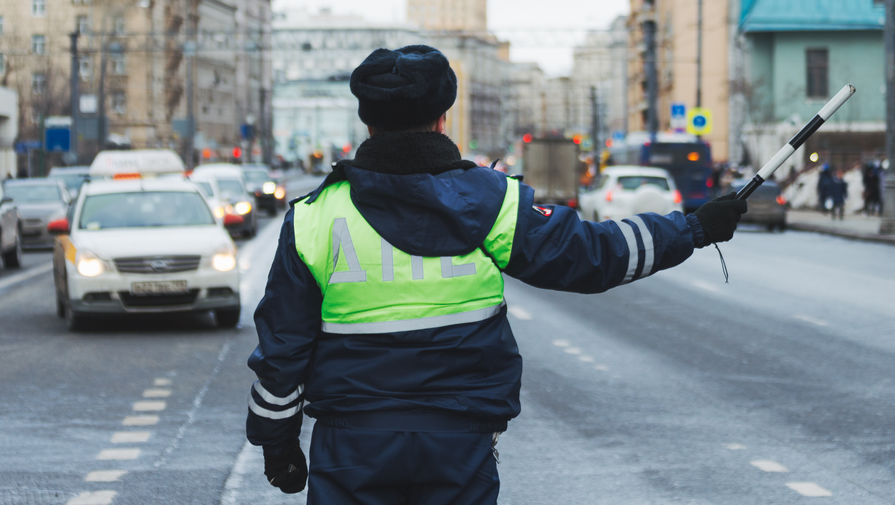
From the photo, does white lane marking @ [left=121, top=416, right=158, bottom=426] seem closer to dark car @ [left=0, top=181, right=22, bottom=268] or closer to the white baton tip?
the white baton tip

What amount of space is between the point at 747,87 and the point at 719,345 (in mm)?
48382

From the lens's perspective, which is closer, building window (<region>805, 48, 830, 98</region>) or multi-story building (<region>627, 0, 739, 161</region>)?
building window (<region>805, 48, 830, 98</region>)

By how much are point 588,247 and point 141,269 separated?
11357mm

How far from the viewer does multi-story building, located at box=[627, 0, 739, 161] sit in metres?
69.8

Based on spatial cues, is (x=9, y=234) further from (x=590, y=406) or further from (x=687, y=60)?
(x=687, y=60)

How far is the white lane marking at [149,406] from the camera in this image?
950 centimetres

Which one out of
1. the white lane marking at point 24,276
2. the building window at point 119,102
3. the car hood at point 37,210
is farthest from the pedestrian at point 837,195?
the building window at point 119,102

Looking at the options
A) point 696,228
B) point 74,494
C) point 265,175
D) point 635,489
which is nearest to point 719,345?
point 635,489

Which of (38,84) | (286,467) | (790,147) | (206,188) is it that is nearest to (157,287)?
(286,467)

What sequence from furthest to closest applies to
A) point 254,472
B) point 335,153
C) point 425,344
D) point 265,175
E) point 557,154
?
1. point 335,153
2. point 557,154
3. point 265,175
4. point 254,472
5. point 425,344

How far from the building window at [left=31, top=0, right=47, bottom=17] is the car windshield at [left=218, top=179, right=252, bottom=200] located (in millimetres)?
46595

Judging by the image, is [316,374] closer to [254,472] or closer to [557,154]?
[254,472]

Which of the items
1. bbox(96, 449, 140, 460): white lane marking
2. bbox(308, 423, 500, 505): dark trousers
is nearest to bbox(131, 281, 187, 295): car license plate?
bbox(96, 449, 140, 460): white lane marking

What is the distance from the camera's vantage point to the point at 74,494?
6.94 meters
